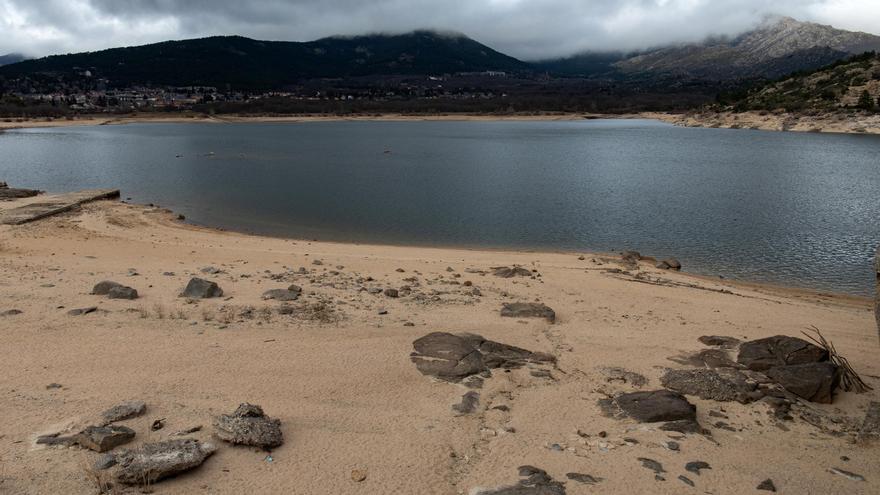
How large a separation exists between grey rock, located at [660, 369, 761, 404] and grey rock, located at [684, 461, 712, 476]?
1835 mm

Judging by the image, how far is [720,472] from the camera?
5832 millimetres

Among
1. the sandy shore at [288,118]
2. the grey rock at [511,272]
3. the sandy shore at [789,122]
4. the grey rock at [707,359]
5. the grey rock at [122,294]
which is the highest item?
the sandy shore at [789,122]

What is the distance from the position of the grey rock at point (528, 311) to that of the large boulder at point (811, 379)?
3693 millimetres

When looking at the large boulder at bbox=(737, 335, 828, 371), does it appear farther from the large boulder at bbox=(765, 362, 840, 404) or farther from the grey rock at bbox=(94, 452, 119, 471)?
the grey rock at bbox=(94, 452, 119, 471)

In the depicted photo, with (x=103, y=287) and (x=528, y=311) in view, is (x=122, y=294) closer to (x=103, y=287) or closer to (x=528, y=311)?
(x=103, y=287)

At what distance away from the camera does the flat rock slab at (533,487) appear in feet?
17.0

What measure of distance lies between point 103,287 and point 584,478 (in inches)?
353

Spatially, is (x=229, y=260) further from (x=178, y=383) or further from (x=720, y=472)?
(x=720, y=472)

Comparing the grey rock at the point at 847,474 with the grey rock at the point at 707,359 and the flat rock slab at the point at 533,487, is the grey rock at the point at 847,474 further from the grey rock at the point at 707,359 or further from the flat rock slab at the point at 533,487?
the flat rock slab at the point at 533,487

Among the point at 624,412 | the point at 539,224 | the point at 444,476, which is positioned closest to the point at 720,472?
the point at 624,412

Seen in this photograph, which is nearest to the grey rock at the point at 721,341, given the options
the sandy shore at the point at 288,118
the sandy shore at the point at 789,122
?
the sandy shore at the point at 789,122

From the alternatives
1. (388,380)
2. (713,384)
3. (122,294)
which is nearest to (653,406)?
(713,384)

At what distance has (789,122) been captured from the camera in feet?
263

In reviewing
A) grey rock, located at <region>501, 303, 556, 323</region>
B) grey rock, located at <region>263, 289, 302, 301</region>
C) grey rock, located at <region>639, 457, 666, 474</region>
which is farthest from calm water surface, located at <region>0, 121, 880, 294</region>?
grey rock, located at <region>639, 457, 666, 474</region>
